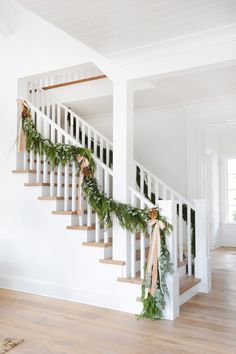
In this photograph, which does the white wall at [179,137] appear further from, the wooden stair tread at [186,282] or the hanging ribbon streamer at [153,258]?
the hanging ribbon streamer at [153,258]

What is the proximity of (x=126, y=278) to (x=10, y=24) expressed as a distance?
387 cm

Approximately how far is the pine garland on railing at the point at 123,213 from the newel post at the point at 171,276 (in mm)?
46

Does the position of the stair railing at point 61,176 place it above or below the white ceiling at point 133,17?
below

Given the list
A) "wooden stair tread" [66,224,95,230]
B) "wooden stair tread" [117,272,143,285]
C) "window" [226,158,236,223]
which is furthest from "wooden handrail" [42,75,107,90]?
"window" [226,158,236,223]

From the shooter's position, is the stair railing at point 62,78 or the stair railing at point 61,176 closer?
the stair railing at point 61,176

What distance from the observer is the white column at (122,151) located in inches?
154

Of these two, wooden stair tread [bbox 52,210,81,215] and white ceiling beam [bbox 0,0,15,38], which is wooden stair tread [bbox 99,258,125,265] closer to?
wooden stair tread [bbox 52,210,81,215]

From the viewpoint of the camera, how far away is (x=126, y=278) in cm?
380

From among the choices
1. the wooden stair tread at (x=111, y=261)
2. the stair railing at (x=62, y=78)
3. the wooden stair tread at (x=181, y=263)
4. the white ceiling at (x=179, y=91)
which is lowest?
the wooden stair tread at (x=181, y=263)

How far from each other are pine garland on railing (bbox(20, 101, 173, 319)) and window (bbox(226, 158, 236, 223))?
536cm

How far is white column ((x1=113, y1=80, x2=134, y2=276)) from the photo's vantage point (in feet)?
12.9

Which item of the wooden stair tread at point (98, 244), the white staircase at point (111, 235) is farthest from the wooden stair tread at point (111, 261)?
the wooden stair tread at point (98, 244)

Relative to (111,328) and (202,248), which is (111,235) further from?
(111,328)

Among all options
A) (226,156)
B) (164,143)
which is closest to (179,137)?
(164,143)
